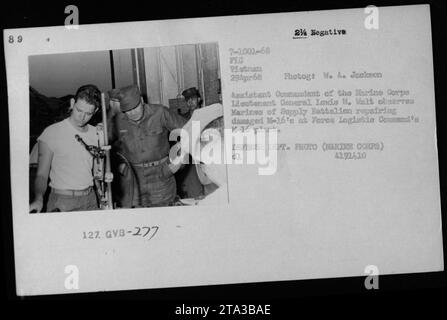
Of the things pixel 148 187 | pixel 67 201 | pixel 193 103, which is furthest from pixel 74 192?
pixel 193 103

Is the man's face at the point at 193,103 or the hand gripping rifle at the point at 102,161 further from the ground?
the man's face at the point at 193,103

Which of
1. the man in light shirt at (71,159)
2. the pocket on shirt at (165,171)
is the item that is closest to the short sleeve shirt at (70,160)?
the man in light shirt at (71,159)

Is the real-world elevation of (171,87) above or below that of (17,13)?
below

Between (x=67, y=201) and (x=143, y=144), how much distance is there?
0.18 m

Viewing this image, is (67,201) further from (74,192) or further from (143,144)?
(143,144)

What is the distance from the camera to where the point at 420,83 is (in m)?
0.81

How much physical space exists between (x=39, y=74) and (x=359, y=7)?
0.61 m

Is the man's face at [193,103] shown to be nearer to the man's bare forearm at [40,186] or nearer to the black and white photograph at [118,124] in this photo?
the black and white photograph at [118,124]

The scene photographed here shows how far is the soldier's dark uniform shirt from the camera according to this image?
0.80 m

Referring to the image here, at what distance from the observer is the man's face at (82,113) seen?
2.64 feet

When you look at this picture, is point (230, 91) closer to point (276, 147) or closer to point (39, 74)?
point (276, 147)

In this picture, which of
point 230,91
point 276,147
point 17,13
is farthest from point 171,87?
point 17,13

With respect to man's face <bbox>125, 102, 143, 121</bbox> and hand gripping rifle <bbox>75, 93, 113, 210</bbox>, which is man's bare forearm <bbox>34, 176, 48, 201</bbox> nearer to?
hand gripping rifle <bbox>75, 93, 113, 210</bbox>

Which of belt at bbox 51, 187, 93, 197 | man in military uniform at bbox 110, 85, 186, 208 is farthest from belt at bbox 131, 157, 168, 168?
belt at bbox 51, 187, 93, 197
